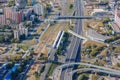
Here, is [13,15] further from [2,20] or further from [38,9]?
[38,9]

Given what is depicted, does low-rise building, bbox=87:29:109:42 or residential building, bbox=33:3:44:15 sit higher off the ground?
residential building, bbox=33:3:44:15

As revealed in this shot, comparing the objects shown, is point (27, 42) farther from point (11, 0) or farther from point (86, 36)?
point (11, 0)

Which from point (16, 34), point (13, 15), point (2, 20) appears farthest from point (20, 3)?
point (16, 34)

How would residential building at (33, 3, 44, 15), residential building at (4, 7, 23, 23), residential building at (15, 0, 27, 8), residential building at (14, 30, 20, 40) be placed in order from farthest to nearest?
residential building at (15, 0, 27, 8) → residential building at (33, 3, 44, 15) → residential building at (4, 7, 23, 23) → residential building at (14, 30, 20, 40)

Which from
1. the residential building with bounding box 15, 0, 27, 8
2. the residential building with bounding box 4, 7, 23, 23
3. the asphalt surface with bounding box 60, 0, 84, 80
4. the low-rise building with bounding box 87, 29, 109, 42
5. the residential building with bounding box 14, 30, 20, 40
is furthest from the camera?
the residential building with bounding box 15, 0, 27, 8

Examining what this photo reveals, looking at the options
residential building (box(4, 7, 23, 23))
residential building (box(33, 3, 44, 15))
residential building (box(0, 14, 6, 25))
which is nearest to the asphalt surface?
residential building (box(33, 3, 44, 15))

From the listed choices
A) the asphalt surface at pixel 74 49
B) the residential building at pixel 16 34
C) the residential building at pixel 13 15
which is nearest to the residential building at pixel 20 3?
the residential building at pixel 13 15

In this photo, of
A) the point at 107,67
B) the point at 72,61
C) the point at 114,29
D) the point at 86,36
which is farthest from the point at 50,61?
the point at 114,29

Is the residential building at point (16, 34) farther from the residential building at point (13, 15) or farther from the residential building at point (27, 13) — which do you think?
the residential building at point (27, 13)

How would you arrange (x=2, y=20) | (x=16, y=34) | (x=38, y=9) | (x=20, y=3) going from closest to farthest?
(x=16, y=34) → (x=2, y=20) → (x=38, y=9) → (x=20, y=3)

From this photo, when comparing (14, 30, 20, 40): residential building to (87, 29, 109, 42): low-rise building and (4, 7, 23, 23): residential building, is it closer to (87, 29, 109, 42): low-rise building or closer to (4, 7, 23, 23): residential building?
(4, 7, 23, 23): residential building

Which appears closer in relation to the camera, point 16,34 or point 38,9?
point 16,34
